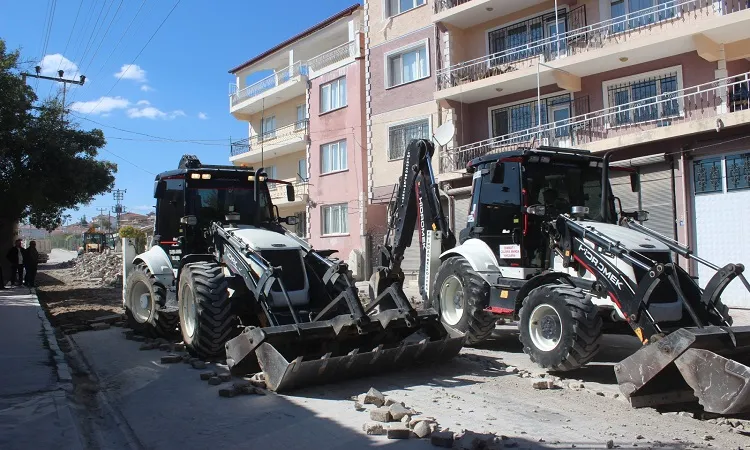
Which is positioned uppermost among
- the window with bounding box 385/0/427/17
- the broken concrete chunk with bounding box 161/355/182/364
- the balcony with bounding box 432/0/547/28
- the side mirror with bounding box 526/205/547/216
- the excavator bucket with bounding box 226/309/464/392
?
the window with bounding box 385/0/427/17

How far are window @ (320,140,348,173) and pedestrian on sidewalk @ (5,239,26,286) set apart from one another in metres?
12.5

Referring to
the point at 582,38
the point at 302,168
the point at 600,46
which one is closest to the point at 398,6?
the point at 582,38

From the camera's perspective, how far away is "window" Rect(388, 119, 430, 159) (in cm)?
2219

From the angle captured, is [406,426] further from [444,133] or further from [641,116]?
[641,116]

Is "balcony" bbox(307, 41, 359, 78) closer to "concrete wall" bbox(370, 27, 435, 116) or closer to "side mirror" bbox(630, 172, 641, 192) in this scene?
"concrete wall" bbox(370, 27, 435, 116)

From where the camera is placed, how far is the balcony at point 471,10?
19.4 meters

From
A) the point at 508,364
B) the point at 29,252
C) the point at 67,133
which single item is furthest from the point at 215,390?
the point at 29,252

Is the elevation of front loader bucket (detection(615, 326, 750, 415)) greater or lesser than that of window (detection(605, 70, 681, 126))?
lesser

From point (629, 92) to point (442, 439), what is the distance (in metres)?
15.2

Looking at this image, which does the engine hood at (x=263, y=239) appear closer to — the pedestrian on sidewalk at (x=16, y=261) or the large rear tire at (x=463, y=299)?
the large rear tire at (x=463, y=299)

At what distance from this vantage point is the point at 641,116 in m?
16.6

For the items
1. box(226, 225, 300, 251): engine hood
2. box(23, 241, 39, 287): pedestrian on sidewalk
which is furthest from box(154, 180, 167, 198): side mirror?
box(23, 241, 39, 287): pedestrian on sidewalk

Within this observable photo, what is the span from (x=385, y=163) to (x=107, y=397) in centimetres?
1733

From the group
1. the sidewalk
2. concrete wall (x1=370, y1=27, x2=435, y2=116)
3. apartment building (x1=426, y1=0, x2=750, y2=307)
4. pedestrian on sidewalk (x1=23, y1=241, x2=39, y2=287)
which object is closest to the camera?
the sidewalk
